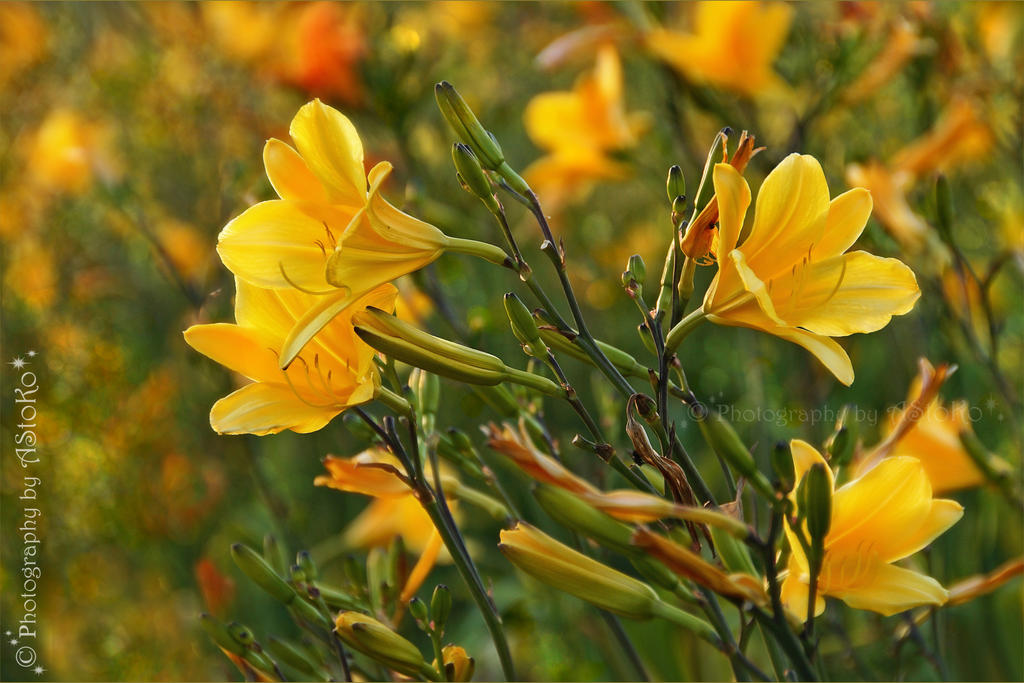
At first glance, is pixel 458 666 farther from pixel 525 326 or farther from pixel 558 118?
pixel 558 118

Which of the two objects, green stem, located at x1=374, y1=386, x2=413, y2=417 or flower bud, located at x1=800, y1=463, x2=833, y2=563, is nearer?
flower bud, located at x1=800, y1=463, x2=833, y2=563

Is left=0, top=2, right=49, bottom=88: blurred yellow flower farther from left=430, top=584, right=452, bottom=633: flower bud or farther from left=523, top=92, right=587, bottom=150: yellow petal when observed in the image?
left=430, top=584, right=452, bottom=633: flower bud

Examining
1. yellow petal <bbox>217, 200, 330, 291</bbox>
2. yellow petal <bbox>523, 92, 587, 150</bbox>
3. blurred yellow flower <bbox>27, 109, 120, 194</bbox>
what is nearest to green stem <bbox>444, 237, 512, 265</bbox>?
yellow petal <bbox>217, 200, 330, 291</bbox>

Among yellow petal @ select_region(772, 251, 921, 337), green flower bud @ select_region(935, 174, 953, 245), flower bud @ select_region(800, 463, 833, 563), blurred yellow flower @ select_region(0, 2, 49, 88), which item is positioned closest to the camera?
flower bud @ select_region(800, 463, 833, 563)

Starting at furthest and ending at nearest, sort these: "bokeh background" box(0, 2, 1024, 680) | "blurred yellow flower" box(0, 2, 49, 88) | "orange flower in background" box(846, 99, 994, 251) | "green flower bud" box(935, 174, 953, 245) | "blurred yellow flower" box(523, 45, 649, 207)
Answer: "blurred yellow flower" box(0, 2, 49, 88) < "blurred yellow flower" box(523, 45, 649, 207) < "bokeh background" box(0, 2, 1024, 680) < "orange flower in background" box(846, 99, 994, 251) < "green flower bud" box(935, 174, 953, 245)

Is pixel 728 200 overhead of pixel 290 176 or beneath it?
beneath

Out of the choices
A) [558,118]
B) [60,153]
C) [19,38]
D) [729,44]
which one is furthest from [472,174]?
[19,38]

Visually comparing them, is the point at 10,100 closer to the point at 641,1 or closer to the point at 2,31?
the point at 2,31
